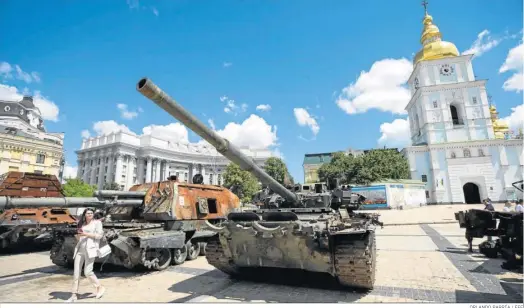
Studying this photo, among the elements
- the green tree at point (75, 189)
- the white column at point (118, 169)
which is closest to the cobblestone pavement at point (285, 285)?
the green tree at point (75, 189)

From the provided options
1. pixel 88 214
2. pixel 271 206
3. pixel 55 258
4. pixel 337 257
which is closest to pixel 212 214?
pixel 271 206

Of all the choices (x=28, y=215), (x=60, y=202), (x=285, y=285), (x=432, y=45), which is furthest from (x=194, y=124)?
(x=432, y=45)

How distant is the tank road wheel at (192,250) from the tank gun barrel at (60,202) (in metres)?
1.86

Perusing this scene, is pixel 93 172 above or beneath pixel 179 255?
above

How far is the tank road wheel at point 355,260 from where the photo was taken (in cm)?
450

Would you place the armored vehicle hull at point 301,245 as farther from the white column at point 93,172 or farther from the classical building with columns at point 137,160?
the white column at point 93,172

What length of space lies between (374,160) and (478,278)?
32465 mm

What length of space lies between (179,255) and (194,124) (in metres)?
4.75

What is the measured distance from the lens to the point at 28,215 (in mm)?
10750

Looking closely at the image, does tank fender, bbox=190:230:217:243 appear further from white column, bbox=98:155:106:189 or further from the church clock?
white column, bbox=98:155:106:189

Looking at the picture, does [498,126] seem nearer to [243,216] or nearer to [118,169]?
[243,216]

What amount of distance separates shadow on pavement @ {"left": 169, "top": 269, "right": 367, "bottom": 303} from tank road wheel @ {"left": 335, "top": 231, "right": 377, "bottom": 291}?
0.31 m

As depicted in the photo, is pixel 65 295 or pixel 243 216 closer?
pixel 65 295

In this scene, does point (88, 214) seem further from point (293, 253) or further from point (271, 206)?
point (271, 206)
